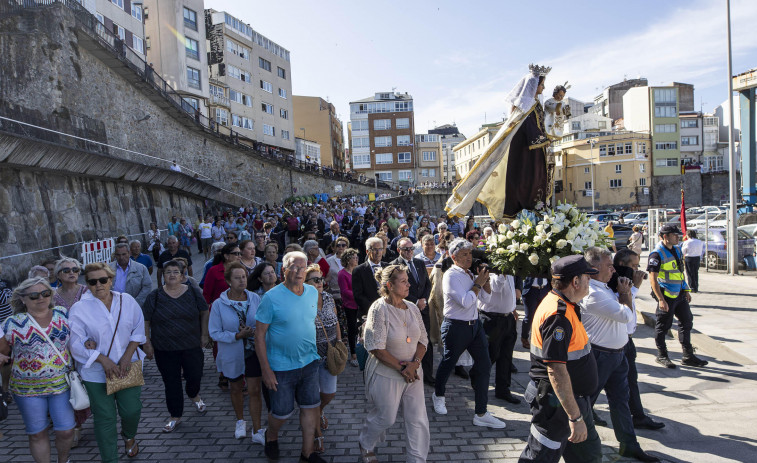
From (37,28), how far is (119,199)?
5.72 meters

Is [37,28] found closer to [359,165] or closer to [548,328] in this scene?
[548,328]

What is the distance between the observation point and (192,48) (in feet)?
125

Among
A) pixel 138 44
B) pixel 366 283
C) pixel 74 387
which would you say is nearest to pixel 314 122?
pixel 138 44

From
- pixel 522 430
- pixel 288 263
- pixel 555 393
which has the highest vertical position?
pixel 288 263

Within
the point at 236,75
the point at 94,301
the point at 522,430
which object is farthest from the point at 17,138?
the point at 236,75

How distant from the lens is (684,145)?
213 ft

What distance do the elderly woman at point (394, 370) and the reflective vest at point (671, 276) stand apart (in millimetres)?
4071

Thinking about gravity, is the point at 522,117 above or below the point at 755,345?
above

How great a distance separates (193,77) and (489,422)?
130 ft

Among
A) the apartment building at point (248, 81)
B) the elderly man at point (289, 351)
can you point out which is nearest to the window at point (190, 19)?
A: the apartment building at point (248, 81)

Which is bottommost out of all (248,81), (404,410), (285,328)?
(404,410)

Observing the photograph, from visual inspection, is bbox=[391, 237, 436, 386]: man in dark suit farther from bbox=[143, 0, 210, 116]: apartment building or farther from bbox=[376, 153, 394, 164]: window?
bbox=[376, 153, 394, 164]: window

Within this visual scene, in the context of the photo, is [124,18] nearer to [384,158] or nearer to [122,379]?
[122,379]

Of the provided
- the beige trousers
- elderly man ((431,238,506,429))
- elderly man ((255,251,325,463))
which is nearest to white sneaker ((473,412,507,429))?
elderly man ((431,238,506,429))
